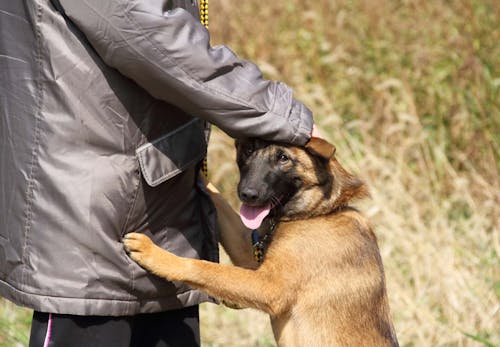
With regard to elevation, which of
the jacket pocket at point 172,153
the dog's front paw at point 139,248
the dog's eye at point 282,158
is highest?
the jacket pocket at point 172,153

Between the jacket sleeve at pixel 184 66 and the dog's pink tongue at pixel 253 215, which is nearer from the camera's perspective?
the jacket sleeve at pixel 184 66

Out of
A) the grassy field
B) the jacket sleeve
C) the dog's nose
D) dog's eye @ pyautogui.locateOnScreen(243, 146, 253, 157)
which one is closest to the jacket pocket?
the jacket sleeve

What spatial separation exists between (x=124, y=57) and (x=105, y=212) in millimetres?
532

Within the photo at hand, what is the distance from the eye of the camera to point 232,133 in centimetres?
291

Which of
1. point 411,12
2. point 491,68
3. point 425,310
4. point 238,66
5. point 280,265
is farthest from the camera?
point 411,12

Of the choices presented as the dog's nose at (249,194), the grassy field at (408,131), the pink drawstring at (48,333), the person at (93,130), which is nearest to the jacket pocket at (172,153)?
the person at (93,130)

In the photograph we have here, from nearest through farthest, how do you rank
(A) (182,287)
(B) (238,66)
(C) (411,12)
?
(B) (238,66)
(A) (182,287)
(C) (411,12)

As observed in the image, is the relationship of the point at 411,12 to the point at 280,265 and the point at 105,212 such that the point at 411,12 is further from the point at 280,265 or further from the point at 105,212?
the point at 105,212

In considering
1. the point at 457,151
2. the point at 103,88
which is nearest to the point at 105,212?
the point at 103,88

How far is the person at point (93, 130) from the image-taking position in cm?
256

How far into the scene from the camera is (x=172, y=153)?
112 inches

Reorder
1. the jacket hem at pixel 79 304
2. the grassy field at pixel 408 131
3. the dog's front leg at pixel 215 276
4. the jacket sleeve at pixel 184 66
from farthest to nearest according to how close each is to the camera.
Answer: the grassy field at pixel 408 131 → the dog's front leg at pixel 215 276 → the jacket hem at pixel 79 304 → the jacket sleeve at pixel 184 66

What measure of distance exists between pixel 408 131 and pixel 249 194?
381cm

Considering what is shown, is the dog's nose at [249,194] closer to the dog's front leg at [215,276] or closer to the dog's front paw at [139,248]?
the dog's front leg at [215,276]
